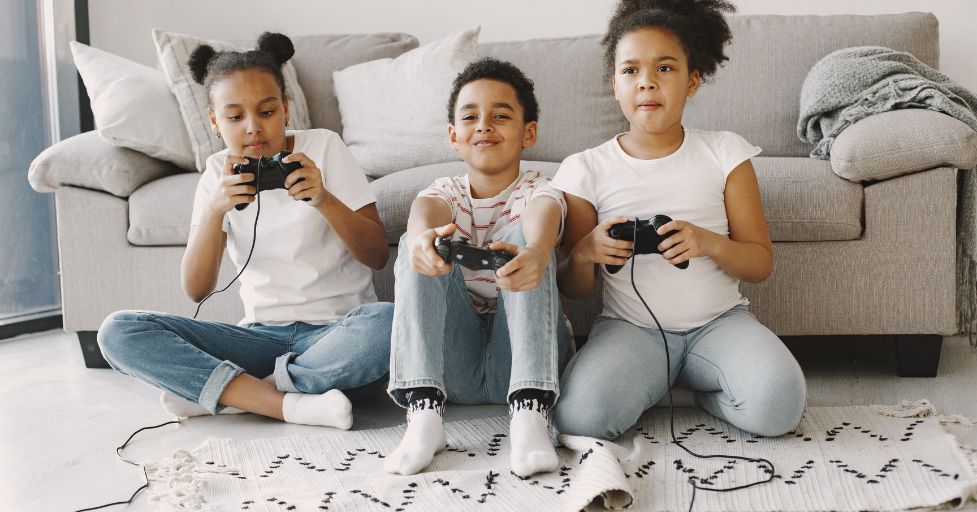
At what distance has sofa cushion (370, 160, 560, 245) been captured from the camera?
2.09 meters

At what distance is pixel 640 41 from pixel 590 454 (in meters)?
0.73

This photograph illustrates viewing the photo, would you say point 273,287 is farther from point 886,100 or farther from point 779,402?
point 886,100

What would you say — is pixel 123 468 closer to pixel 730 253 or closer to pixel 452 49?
pixel 730 253

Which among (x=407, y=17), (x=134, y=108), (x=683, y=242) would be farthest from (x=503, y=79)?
(x=407, y=17)

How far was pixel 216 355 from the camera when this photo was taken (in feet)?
5.70

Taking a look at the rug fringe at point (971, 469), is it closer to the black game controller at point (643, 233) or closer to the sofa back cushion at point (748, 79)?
the black game controller at point (643, 233)

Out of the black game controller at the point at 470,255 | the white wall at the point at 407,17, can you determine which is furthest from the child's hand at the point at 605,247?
the white wall at the point at 407,17

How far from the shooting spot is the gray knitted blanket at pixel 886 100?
1.98m

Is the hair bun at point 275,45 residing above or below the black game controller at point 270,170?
above

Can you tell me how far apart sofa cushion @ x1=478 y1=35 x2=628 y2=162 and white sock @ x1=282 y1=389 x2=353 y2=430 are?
1107mm

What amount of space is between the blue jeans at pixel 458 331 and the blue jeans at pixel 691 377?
8cm

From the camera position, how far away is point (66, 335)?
8.91 feet

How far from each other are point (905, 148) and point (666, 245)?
0.72 m

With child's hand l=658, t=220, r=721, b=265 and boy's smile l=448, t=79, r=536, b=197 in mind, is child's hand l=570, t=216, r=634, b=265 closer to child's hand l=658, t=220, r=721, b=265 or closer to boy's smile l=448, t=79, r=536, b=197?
child's hand l=658, t=220, r=721, b=265
